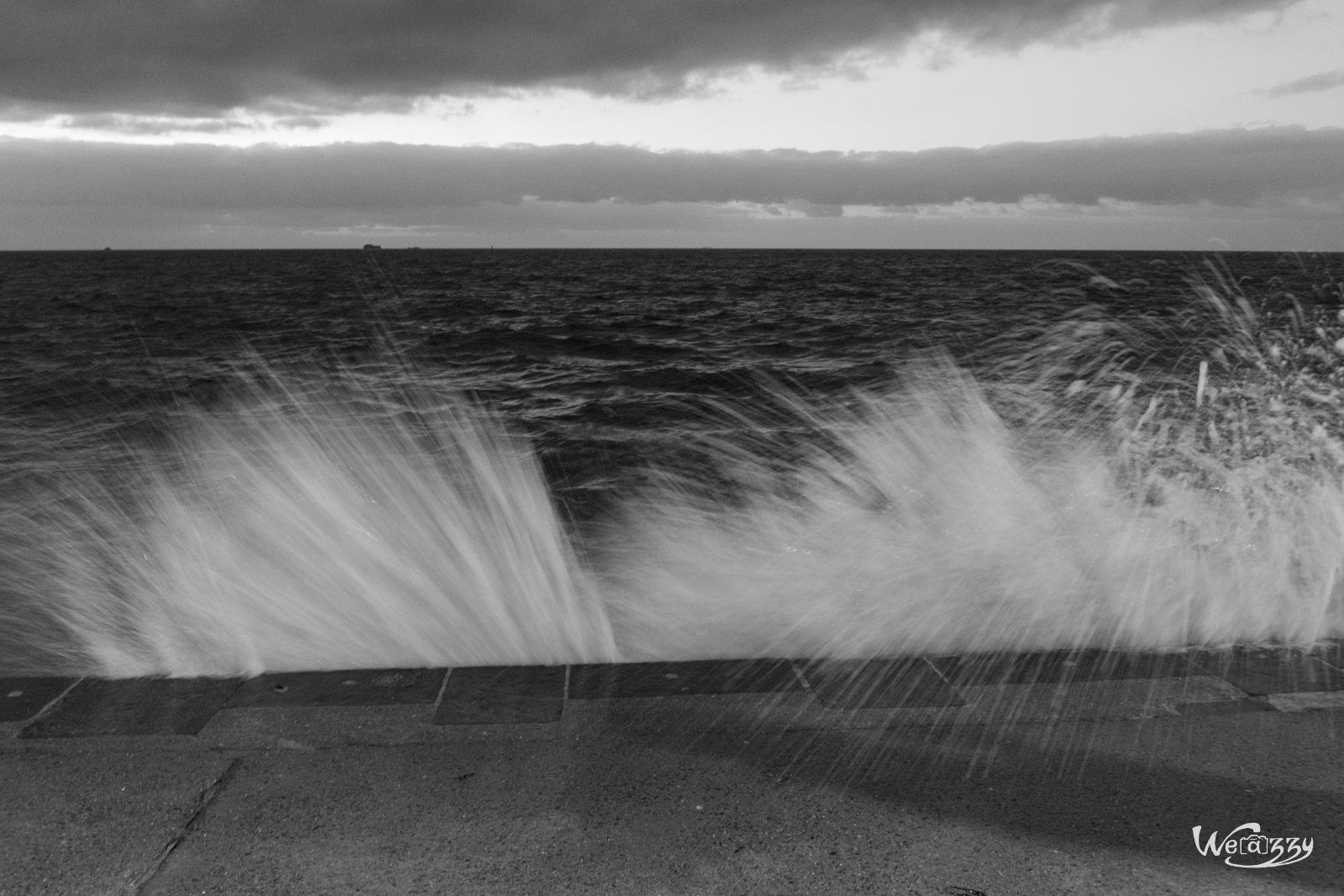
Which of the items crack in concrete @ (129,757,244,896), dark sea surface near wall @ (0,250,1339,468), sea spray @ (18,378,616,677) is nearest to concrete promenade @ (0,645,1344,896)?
crack in concrete @ (129,757,244,896)

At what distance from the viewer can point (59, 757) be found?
309cm

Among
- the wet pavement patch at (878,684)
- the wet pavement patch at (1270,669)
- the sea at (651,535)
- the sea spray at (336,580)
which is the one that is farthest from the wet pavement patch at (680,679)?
the wet pavement patch at (1270,669)

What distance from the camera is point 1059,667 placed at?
384 centimetres

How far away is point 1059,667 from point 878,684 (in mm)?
787

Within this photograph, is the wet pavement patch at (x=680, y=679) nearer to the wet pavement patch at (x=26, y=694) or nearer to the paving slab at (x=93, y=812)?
the paving slab at (x=93, y=812)

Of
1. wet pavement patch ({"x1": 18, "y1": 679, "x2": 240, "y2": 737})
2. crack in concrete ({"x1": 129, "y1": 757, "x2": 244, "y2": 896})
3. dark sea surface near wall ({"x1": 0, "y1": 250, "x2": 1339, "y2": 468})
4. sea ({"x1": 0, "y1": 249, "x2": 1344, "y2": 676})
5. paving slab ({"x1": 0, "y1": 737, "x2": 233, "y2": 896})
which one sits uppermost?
paving slab ({"x1": 0, "y1": 737, "x2": 233, "y2": 896})

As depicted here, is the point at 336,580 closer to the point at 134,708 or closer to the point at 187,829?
the point at 134,708

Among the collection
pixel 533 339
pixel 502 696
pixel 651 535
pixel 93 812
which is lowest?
pixel 533 339

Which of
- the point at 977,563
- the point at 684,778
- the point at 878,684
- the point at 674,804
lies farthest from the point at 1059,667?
the point at 674,804

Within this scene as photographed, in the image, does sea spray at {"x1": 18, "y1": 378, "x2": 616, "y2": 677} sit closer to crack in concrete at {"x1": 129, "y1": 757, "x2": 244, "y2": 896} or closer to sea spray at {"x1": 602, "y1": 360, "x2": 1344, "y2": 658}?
sea spray at {"x1": 602, "y1": 360, "x2": 1344, "y2": 658}

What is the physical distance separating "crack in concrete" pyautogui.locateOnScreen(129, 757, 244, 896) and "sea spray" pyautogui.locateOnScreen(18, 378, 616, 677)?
0.96m

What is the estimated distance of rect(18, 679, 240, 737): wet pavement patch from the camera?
129 inches

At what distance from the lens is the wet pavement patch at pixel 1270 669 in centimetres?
363

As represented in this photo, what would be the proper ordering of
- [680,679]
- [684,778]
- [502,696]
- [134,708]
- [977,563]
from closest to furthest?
[684,778] → [134,708] → [502,696] → [680,679] → [977,563]
